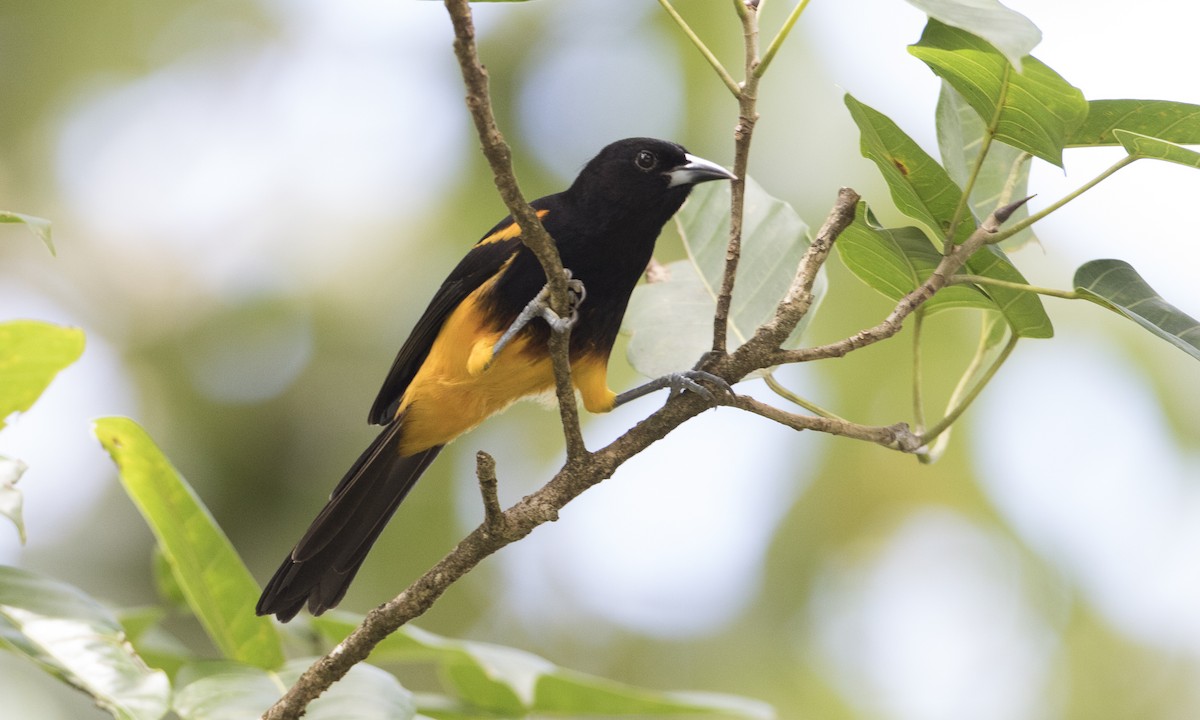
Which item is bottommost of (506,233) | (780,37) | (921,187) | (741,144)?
(506,233)

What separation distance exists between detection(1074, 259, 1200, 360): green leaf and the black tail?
1.96 metres

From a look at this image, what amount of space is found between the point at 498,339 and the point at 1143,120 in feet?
5.90

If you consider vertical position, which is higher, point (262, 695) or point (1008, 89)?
point (1008, 89)

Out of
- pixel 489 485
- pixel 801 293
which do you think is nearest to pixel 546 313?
pixel 489 485

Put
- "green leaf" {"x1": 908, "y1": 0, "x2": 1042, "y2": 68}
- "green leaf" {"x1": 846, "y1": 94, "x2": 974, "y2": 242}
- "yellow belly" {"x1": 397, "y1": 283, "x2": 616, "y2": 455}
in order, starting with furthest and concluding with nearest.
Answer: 1. "yellow belly" {"x1": 397, "y1": 283, "x2": 616, "y2": 455}
2. "green leaf" {"x1": 846, "y1": 94, "x2": 974, "y2": 242}
3. "green leaf" {"x1": 908, "y1": 0, "x2": 1042, "y2": 68}

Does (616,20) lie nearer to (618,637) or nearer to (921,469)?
(921,469)

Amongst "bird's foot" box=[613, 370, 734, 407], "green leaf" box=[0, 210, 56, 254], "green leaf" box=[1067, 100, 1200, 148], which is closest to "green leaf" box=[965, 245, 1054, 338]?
"green leaf" box=[1067, 100, 1200, 148]

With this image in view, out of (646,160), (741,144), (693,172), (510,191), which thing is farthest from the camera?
(646,160)

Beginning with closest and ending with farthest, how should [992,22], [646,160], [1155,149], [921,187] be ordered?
[992,22], [1155,149], [921,187], [646,160]

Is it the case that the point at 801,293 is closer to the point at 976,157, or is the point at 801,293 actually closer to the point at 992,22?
the point at 976,157

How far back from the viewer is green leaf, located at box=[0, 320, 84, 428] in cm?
187

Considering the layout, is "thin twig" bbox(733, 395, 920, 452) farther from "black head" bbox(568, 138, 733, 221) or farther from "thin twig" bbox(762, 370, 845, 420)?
"black head" bbox(568, 138, 733, 221)

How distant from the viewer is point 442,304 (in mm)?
3465

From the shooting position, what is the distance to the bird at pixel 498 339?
311cm
